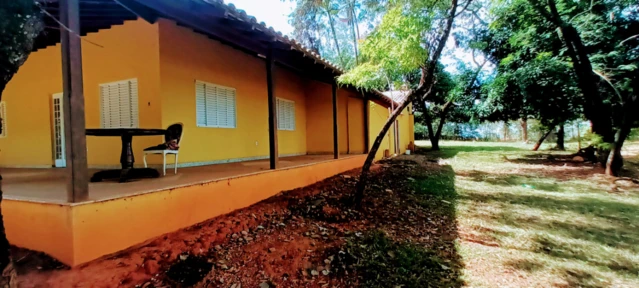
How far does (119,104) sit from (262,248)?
182 inches

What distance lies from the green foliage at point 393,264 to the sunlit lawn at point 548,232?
348 mm

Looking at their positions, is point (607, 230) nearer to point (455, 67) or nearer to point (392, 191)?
point (392, 191)

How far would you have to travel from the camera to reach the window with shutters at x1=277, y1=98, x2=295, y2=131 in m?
9.40

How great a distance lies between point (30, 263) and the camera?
2.69 m

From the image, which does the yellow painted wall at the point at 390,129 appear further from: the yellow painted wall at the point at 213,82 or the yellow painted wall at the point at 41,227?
the yellow painted wall at the point at 41,227

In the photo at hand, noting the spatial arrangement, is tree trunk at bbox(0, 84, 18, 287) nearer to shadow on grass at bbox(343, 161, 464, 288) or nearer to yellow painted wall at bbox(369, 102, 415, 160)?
shadow on grass at bbox(343, 161, 464, 288)

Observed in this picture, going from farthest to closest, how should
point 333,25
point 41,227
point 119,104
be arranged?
1. point 333,25
2. point 119,104
3. point 41,227

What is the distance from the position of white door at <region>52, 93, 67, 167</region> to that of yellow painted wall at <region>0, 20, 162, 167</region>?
129mm

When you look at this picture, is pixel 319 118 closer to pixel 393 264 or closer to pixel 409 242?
pixel 409 242

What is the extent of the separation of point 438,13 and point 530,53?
7229 mm

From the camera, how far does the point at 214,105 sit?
702 cm

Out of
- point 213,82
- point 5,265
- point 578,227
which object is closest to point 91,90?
point 213,82

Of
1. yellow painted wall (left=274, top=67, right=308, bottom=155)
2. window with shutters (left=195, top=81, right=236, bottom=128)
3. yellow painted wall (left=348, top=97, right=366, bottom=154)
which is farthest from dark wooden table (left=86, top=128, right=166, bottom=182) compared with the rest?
yellow painted wall (left=348, top=97, right=366, bottom=154)

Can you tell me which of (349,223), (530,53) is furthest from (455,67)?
(349,223)
